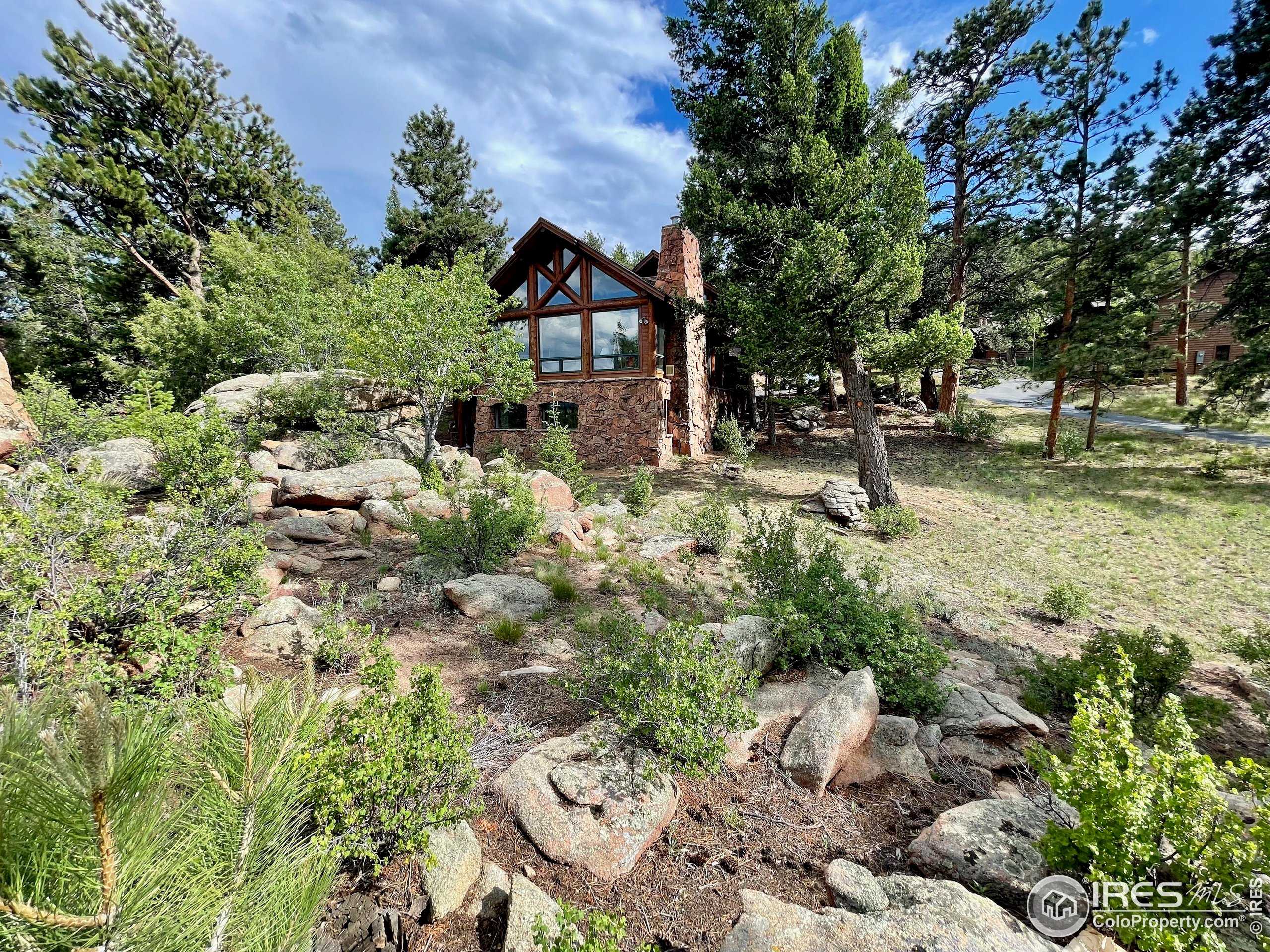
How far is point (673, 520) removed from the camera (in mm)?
8844

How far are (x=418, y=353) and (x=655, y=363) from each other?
23.5 ft

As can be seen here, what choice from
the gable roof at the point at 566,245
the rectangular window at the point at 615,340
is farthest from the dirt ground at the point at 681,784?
the gable roof at the point at 566,245

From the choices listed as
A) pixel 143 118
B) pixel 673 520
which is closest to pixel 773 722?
pixel 673 520

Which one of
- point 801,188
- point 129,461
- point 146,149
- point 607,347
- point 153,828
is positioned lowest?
point 153,828

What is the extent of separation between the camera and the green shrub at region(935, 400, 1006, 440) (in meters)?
16.2

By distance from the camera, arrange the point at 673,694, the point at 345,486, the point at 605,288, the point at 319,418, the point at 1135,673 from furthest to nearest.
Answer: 1. the point at 605,288
2. the point at 319,418
3. the point at 345,486
4. the point at 1135,673
5. the point at 673,694

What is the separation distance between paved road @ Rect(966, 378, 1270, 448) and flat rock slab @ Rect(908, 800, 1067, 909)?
17069 millimetres

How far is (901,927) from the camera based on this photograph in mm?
1951

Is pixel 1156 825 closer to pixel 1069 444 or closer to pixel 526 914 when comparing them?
pixel 526 914

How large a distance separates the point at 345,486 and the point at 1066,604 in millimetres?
11285

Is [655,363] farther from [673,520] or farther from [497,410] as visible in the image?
[673,520]

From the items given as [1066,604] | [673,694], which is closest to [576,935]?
[673,694]

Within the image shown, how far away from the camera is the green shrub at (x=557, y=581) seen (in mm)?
5570

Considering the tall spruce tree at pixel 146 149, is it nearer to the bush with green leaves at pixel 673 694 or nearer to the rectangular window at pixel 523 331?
the rectangular window at pixel 523 331
